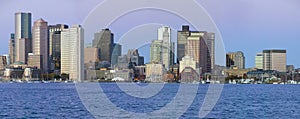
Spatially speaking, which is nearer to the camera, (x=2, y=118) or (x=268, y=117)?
(x=2, y=118)

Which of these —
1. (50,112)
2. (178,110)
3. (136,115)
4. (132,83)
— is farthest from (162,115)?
(132,83)

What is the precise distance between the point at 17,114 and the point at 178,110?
15.2 m

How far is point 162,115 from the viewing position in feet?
187

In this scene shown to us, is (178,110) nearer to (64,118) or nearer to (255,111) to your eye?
(255,111)

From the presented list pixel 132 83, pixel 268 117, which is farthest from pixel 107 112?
pixel 132 83

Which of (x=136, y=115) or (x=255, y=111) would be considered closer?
(x=136, y=115)

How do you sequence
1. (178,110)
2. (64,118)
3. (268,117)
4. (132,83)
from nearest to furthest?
(64,118), (268,117), (178,110), (132,83)

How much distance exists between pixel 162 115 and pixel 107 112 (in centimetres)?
521

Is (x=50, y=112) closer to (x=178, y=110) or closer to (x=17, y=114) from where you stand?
(x=17, y=114)

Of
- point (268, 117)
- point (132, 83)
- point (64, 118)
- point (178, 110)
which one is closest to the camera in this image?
point (64, 118)

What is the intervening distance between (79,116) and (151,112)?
28.9ft

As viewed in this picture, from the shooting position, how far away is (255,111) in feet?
216

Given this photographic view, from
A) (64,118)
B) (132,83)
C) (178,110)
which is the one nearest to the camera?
(64,118)

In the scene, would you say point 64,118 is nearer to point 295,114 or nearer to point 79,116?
point 79,116
